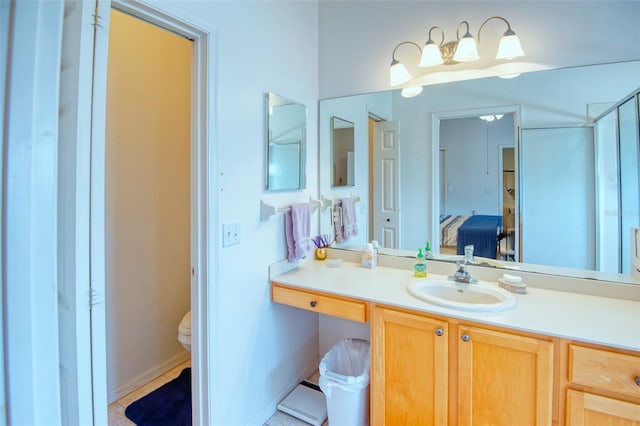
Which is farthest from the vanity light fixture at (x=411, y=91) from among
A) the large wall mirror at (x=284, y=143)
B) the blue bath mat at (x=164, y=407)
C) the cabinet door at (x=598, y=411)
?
the blue bath mat at (x=164, y=407)

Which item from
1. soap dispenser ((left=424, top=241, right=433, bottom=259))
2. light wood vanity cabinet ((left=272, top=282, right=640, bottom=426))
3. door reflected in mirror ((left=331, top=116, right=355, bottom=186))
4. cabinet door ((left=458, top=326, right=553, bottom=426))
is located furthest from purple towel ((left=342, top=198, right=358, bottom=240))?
cabinet door ((left=458, top=326, right=553, bottom=426))

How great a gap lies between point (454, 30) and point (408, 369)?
5.94 ft

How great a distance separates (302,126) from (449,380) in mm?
1612

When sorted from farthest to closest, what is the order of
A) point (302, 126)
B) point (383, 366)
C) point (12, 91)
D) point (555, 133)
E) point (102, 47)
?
1. point (302, 126)
2. point (555, 133)
3. point (383, 366)
4. point (102, 47)
5. point (12, 91)

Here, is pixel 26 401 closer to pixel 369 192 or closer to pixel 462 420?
pixel 462 420

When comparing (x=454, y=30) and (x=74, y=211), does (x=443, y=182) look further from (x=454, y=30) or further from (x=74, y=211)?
(x=74, y=211)

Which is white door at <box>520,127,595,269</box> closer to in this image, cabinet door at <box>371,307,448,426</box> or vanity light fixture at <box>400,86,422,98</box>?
vanity light fixture at <box>400,86,422,98</box>

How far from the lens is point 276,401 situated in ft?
6.40

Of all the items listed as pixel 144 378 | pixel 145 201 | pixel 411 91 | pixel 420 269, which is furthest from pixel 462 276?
pixel 144 378

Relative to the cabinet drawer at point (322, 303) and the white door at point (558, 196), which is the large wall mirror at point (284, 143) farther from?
the white door at point (558, 196)

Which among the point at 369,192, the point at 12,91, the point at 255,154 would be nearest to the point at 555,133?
the point at 369,192

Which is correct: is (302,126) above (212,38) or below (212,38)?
below

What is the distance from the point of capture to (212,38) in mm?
1444

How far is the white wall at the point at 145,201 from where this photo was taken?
2.00 metres
